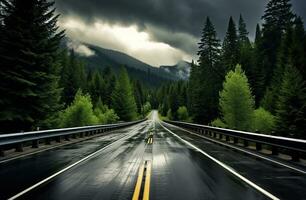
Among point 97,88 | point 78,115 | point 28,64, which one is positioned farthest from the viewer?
point 97,88

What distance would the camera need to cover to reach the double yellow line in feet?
20.2

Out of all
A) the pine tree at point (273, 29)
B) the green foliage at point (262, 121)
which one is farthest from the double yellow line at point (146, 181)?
the pine tree at point (273, 29)

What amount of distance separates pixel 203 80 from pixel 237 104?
56.1 feet

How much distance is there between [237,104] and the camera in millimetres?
43031

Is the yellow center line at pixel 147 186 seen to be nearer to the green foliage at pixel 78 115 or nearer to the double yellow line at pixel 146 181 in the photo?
the double yellow line at pixel 146 181

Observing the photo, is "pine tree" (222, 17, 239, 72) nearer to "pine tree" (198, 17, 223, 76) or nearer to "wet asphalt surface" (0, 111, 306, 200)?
"pine tree" (198, 17, 223, 76)

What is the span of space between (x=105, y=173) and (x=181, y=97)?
101 m

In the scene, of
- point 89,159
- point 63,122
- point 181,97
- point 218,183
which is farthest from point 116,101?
point 218,183

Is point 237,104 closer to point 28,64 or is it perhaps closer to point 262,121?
point 262,121

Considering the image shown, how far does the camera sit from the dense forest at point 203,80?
77.5 ft

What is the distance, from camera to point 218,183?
7.35 m

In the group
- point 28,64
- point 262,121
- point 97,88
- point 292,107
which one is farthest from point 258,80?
point 97,88

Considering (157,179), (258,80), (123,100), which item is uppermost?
(258,80)

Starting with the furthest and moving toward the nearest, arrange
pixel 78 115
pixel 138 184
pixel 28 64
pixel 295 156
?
pixel 78 115 < pixel 28 64 < pixel 295 156 < pixel 138 184
